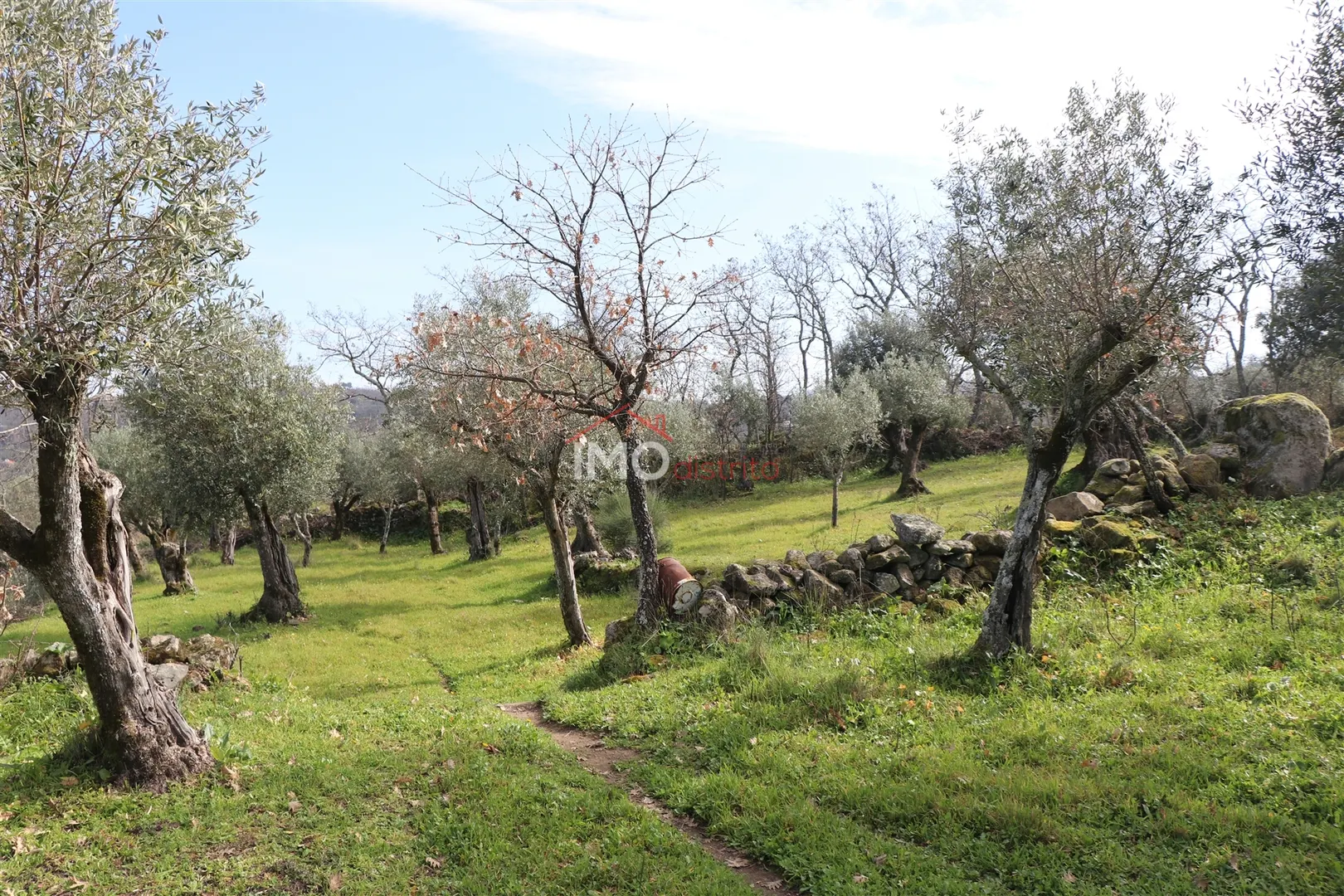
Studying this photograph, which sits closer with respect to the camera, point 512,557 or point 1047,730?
point 1047,730

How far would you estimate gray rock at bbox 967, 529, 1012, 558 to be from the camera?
13.9 meters

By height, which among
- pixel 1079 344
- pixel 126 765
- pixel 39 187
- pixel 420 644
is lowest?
pixel 420 644

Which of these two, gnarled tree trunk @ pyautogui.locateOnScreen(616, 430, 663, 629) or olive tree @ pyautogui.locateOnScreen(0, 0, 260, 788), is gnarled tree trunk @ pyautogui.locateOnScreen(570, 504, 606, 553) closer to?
gnarled tree trunk @ pyautogui.locateOnScreen(616, 430, 663, 629)

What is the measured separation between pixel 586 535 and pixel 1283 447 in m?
22.8

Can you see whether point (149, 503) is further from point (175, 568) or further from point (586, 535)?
point (586, 535)

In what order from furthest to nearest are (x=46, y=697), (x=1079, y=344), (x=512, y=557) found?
(x=512, y=557) → (x=1079, y=344) → (x=46, y=697)

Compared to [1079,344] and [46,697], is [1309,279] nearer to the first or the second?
[1079,344]

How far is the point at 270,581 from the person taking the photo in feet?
76.1

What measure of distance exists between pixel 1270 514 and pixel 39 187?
1843 centimetres

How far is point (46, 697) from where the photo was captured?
34.7 feet

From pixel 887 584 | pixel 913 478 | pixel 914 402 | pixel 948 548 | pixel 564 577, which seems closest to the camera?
pixel 887 584

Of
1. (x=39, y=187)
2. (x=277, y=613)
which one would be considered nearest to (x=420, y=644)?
(x=277, y=613)

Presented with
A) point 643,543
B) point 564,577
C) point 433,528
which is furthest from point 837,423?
point 643,543

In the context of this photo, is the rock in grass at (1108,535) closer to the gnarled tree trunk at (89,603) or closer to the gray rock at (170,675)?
the gnarled tree trunk at (89,603)
